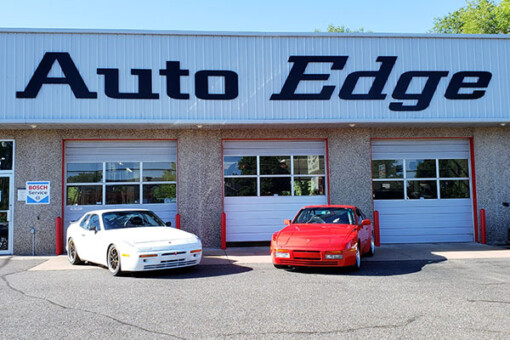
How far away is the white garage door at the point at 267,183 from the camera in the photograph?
1398 centimetres

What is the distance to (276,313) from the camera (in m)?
5.57

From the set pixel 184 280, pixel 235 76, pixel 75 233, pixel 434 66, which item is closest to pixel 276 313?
pixel 184 280

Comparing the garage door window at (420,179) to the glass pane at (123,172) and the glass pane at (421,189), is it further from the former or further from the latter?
the glass pane at (123,172)

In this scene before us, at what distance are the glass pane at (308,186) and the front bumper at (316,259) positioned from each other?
19.0 feet

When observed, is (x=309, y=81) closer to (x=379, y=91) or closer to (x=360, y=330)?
(x=379, y=91)

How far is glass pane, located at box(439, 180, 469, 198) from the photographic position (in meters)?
14.7

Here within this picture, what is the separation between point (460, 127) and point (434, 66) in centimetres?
226

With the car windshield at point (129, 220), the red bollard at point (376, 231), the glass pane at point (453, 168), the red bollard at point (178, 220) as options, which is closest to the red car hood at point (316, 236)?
the car windshield at point (129, 220)

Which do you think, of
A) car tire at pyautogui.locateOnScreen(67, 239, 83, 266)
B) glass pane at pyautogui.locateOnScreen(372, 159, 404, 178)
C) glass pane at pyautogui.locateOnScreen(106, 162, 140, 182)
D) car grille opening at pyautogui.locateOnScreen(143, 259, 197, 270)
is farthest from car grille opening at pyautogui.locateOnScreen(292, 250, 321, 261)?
glass pane at pyautogui.locateOnScreen(106, 162, 140, 182)

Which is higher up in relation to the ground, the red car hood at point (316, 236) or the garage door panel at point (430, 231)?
the red car hood at point (316, 236)

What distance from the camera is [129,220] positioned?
32.8 feet

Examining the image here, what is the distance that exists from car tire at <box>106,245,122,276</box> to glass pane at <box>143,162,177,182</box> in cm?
512

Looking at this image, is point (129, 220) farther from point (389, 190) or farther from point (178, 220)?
point (389, 190)

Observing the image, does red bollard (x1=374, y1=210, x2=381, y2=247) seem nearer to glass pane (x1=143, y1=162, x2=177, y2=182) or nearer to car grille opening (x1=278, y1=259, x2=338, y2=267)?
car grille opening (x1=278, y1=259, x2=338, y2=267)
